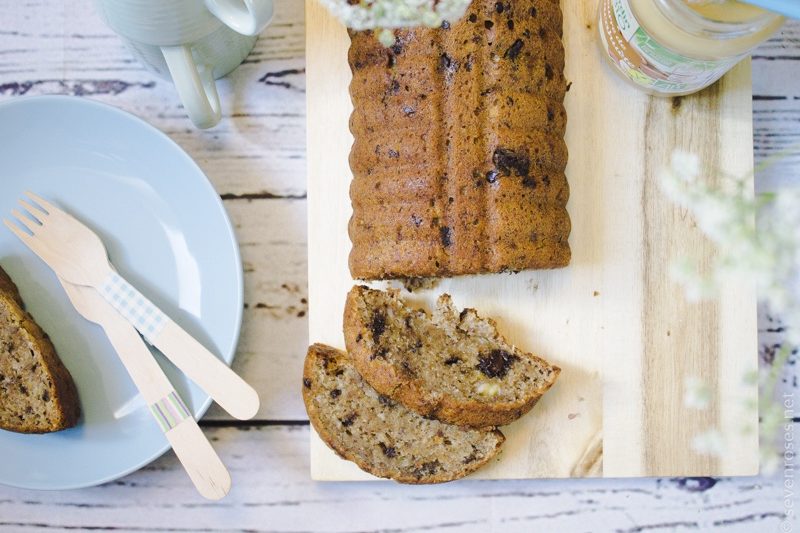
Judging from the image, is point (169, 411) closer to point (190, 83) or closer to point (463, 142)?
point (190, 83)

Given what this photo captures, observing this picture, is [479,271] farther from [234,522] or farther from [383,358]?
[234,522]

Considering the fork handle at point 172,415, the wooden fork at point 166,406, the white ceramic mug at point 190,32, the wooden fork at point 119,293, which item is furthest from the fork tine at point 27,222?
the white ceramic mug at point 190,32

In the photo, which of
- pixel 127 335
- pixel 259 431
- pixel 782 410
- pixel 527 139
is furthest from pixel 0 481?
pixel 782 410

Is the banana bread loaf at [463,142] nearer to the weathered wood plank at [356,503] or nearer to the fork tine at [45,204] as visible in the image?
the weathered wood plank at [356,503]

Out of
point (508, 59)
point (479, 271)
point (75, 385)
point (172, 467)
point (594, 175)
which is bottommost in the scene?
point (172, 467)

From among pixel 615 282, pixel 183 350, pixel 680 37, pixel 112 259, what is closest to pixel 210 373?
pixel 183 350

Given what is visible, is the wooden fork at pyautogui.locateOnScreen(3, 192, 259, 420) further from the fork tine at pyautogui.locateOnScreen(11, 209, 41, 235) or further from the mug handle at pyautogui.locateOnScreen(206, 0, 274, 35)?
the mug handle at pyautogui.locateOnScreen(206, 0, 274, 35)
